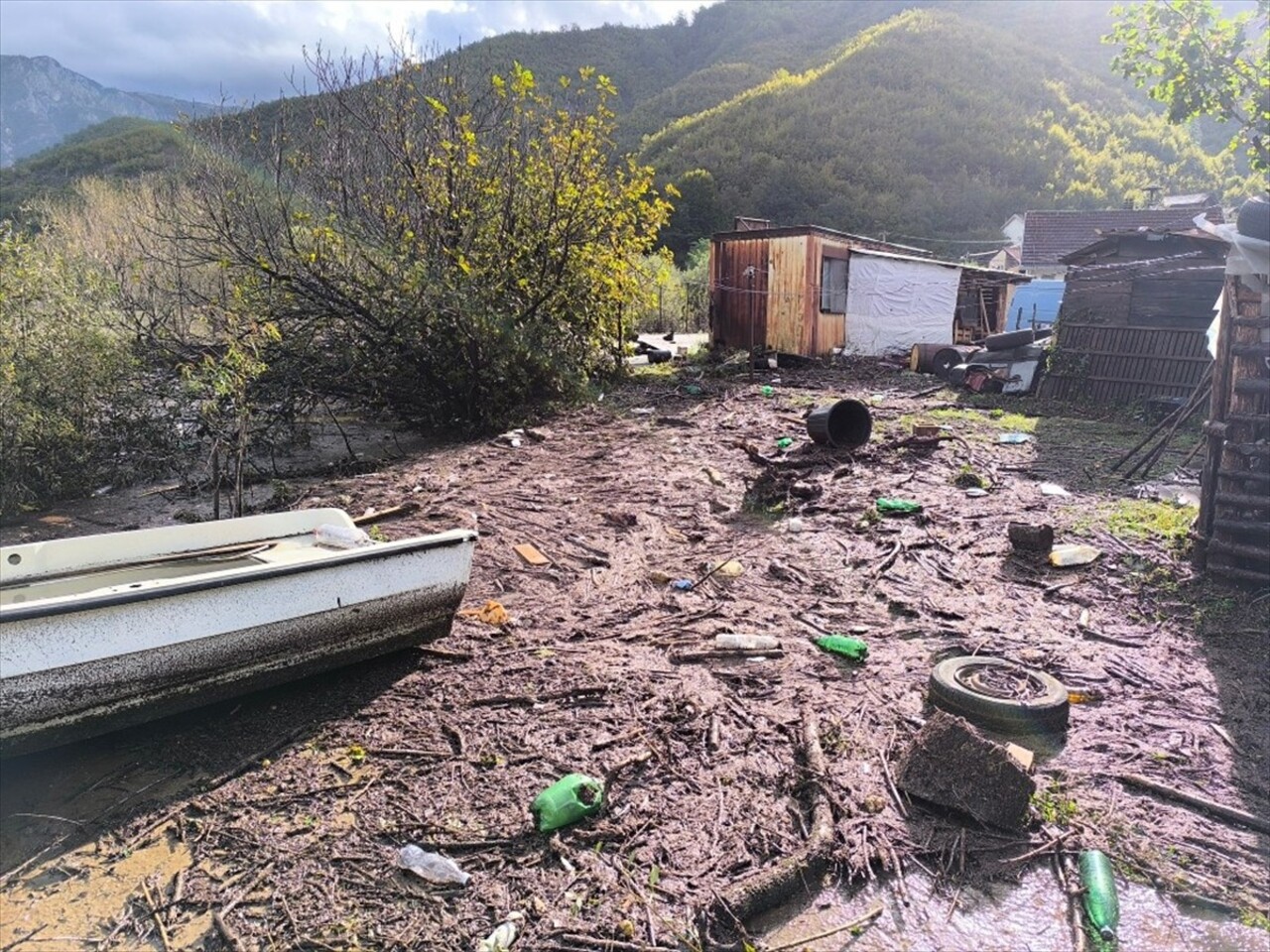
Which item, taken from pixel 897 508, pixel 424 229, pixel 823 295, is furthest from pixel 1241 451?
pixel 823 295

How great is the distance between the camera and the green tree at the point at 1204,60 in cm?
1002

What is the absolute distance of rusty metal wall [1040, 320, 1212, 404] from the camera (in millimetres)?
12227

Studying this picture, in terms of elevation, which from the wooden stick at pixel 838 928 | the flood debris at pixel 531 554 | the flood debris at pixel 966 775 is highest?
the flood debris at pixel 966 775

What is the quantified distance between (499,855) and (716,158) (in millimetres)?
51330

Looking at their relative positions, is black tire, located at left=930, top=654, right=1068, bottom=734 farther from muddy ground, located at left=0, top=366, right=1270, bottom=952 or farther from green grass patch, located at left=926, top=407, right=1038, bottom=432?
green grass patch, located at left=926, top=407, right=1038, bottom=432

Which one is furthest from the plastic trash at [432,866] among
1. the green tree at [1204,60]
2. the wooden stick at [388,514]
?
the green tree at [1204,60]

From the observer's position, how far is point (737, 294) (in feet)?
62.7

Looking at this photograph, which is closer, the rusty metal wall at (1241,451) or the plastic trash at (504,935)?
the plastic trash at (504,935)

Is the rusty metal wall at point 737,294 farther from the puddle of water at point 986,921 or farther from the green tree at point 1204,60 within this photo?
the puddle of water at point 986,921

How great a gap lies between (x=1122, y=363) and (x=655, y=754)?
42.6ft

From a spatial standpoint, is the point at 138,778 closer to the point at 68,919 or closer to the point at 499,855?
the point at 68,919

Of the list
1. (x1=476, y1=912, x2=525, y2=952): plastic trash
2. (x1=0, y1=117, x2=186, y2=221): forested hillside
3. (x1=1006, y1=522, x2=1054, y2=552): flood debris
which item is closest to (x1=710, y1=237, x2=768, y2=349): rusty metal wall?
(x1=1006, y1=522, x2=1054, y2=552): flood debris

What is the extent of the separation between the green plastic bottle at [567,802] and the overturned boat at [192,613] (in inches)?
63.7

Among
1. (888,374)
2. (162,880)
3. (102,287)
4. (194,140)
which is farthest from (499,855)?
(888,374)
